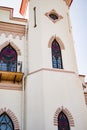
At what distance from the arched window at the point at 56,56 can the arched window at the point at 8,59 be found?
1.96 metres

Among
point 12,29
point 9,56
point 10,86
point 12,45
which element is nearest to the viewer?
point 10,86

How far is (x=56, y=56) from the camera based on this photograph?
37.7 ft

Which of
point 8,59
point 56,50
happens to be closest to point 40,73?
point 56,50

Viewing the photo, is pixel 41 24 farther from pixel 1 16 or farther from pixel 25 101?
pixel 25 101

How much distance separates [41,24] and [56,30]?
87 centimetres

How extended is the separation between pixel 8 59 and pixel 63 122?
14.1 feet

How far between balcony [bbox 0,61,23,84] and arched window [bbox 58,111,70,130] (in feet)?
8.50

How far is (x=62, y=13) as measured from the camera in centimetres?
1317

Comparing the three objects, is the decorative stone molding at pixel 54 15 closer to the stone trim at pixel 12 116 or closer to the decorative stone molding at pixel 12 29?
the decorative stone molding at pixel 12 29

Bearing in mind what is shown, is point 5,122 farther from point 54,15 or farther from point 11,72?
point 54,15

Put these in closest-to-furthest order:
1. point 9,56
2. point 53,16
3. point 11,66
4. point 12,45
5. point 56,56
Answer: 1. point 11,66
2. point 56,56
3. point 9,56
4. point 12,45
5. point 53,16

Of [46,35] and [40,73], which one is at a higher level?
[46,35]

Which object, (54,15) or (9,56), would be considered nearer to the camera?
(9,56)

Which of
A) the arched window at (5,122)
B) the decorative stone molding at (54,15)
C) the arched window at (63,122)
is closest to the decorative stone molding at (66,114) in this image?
the arched window at (63,122)
